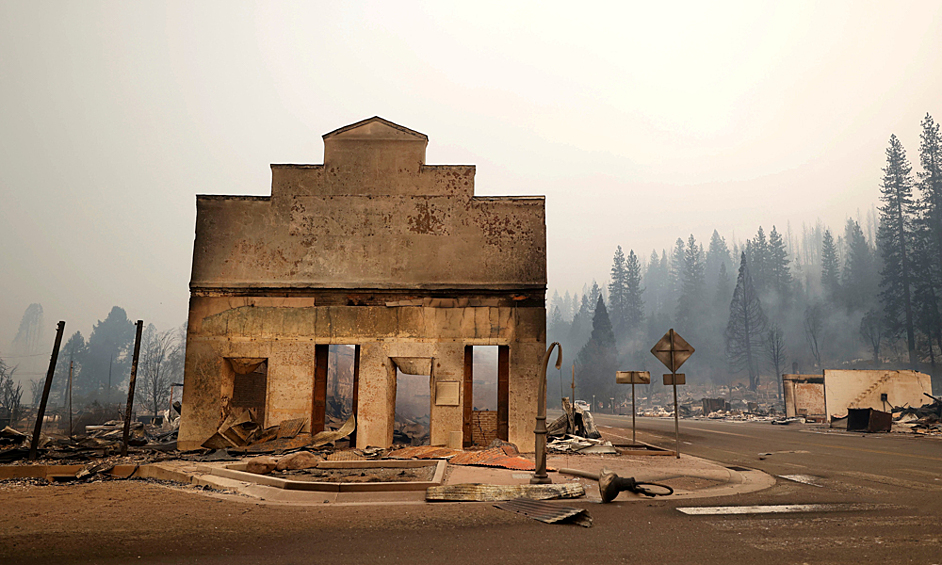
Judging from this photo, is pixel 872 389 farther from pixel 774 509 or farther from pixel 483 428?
pixel 774 509

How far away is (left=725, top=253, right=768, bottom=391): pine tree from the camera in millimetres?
100312

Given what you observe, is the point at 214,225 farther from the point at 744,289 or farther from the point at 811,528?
the point at 744,289

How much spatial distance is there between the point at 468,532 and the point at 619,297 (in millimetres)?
134889

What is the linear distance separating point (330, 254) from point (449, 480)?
9.83 metres

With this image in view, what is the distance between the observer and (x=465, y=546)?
5.91 m

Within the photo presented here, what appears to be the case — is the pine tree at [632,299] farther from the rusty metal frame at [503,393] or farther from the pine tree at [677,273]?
the rusty metal frame at [503,393]

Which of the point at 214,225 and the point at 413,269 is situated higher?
the point at 214,225

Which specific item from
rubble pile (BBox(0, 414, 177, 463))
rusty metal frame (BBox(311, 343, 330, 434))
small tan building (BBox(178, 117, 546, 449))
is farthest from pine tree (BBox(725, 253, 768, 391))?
rubble pile (BBox(0, 414, 177, 463))

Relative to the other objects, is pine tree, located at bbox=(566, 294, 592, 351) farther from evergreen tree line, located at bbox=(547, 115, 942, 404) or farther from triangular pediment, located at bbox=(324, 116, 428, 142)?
triangular pediment, located at bbox=(324, 116, 428, 142)

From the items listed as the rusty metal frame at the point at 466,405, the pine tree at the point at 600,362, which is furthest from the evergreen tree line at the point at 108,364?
the rusty metal frame at the point at 466,405

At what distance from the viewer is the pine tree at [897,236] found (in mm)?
78812

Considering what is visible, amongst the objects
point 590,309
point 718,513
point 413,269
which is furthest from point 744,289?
point 718,513

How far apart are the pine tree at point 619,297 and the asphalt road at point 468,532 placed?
5039 inches

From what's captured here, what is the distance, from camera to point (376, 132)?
18406mm
